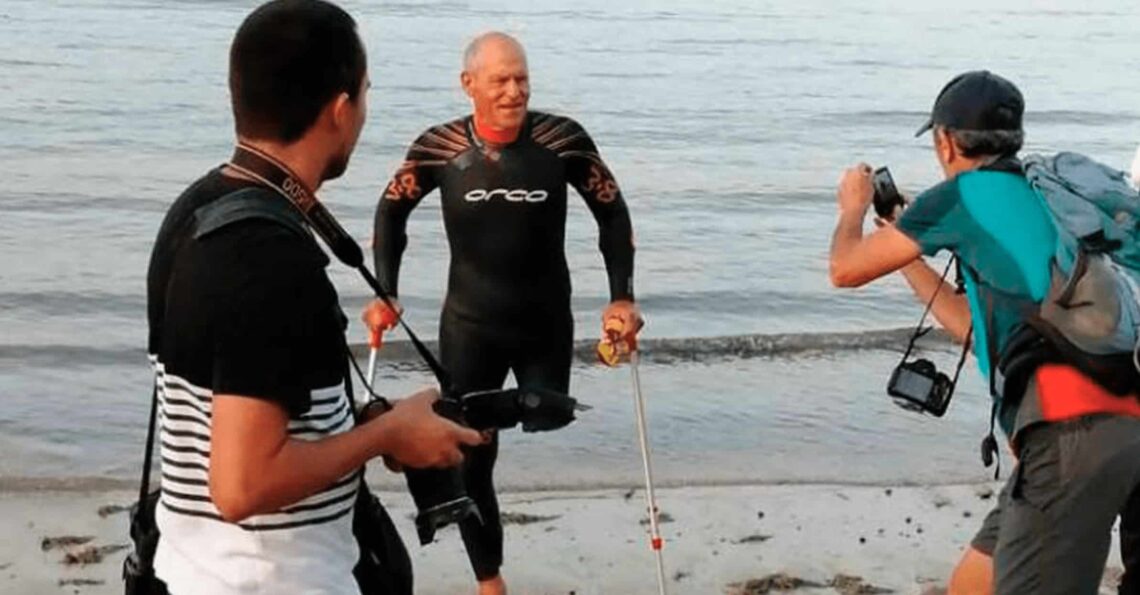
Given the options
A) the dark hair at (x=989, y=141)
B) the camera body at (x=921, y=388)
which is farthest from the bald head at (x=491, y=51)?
the dark hair at (x=989, y=141)

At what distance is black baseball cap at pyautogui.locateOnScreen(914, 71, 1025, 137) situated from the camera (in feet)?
14.1

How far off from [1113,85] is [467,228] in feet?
89.2

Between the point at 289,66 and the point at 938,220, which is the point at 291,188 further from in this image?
the point at 938,220

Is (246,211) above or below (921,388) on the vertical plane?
above

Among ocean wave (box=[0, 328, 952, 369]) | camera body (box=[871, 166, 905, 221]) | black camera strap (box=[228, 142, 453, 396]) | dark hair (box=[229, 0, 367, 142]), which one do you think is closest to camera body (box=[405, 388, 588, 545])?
black camera strap (box=[228, 142, 453, 396])

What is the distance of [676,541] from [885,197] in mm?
2806

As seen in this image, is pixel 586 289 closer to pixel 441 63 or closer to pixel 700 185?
pixel 700 185

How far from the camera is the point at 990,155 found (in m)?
4.29

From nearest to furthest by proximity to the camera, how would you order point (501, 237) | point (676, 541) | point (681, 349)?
point (501, 237) → point (676, 541) → point (681, 349)

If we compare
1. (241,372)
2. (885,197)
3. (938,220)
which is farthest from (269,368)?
(885,197)

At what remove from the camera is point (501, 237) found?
6016 millimetres

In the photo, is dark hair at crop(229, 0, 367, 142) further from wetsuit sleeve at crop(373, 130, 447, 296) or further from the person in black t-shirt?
wetsuit sleeve at crop(373, 130, 447, 296)

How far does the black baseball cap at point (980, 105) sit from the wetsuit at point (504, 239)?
6.06 ft

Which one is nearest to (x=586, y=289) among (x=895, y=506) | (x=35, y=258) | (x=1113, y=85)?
(x=35, y=258)
